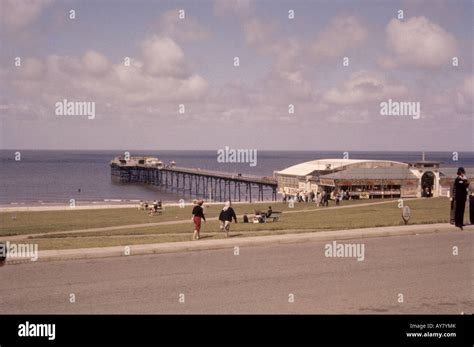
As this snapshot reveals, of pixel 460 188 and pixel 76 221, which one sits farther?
pixel 76 221

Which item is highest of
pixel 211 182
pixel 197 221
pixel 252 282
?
pixel 211 182

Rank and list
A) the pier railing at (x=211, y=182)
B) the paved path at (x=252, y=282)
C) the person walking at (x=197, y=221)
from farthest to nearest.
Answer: the pier railing at (x=211, y=182) < the person walking at (x=197, y=221) < the paved path at (x=252, y=282)

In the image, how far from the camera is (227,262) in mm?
13391

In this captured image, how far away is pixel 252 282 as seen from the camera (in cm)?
1105

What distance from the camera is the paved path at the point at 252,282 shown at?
9281 mm

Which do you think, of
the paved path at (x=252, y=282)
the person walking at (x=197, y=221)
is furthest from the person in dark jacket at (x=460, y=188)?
the person walking at (x=197, y=221)

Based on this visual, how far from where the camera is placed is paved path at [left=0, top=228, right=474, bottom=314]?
30.5 feet

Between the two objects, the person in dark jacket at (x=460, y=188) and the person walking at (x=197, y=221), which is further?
the person walking at (x=197, y=221)

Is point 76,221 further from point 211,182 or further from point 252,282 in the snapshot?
point 211,182

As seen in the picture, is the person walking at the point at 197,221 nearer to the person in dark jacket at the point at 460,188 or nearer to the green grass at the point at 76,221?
the person in dark jacket at the point at 460,188

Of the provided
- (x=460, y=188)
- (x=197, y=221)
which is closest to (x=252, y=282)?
(x=197, y=221)
